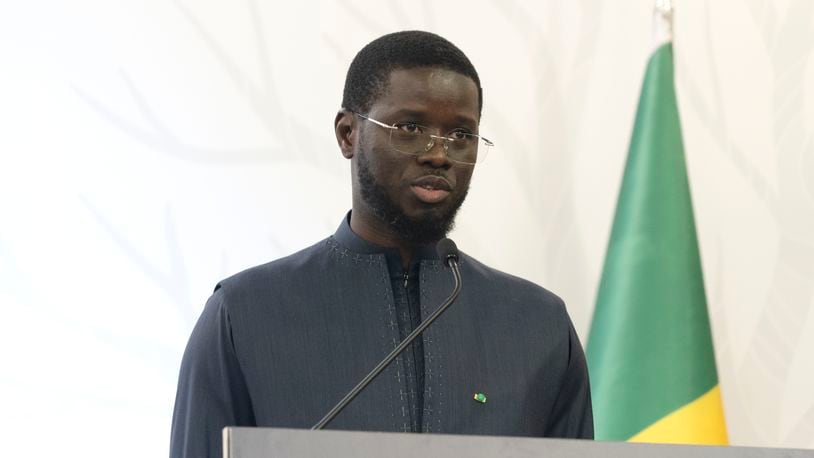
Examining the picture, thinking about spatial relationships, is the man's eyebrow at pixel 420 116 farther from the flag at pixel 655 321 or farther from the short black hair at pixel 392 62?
the flag at pixel 655 321

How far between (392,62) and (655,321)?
1124 mm

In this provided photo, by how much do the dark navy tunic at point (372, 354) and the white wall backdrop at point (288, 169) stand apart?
87cm

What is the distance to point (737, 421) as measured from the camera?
3111mm

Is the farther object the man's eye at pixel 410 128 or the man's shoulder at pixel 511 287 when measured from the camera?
the man's shoulder at pixel 511 287

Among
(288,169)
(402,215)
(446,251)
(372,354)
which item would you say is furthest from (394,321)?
(288,169)

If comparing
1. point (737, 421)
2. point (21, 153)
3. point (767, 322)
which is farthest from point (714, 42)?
point (21, 153)

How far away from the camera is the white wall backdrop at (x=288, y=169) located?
Answer: 9.51 feet

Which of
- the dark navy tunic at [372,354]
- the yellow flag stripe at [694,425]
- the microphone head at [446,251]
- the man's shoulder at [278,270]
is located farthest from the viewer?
the yellow flag stripe at [694,425]

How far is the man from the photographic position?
6.52 ft

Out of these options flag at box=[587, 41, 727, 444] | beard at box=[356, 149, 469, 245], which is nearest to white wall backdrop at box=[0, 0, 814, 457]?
flag at box=[587, 41, 727, 444]

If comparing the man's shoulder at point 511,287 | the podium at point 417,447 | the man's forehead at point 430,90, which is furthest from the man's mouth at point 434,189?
the podium at point 417,447

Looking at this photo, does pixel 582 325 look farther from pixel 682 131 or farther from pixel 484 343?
pixel 484 343

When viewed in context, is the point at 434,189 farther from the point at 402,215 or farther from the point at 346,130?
the point at 346,130

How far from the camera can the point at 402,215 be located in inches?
80.9
